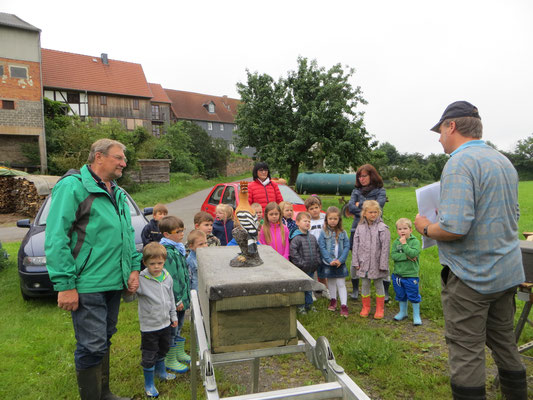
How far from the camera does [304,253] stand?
5.05 m

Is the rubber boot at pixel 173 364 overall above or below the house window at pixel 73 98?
below

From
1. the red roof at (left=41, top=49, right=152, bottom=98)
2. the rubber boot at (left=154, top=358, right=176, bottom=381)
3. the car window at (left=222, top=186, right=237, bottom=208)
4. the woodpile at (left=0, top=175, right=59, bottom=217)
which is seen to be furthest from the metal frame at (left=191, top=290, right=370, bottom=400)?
the red roof at (left=41, top=49, right=152, bottom=98)

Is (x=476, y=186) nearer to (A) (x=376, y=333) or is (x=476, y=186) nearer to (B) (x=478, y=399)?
(B) (x=478, y=399)

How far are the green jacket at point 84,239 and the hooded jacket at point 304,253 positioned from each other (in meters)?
2.56

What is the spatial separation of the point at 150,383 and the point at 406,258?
10.7 ft

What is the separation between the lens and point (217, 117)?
191 ft

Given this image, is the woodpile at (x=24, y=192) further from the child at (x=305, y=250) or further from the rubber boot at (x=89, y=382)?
the rubber boot at (x=89, y=382)

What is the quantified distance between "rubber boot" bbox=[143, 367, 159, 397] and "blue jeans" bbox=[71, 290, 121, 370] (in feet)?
1.91

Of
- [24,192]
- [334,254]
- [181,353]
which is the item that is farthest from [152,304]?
[24,192]

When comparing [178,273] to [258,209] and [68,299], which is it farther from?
[258,209]

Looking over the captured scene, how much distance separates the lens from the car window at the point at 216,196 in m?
8.97

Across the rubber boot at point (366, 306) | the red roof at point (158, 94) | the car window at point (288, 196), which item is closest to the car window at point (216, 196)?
the car window at point (288, 196)

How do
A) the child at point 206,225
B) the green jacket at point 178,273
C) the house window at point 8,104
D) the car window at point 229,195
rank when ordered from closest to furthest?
the green jacket at point 178,273 < the child at point 206,225 < the car window at point 229,195 < the house window at point 8,104

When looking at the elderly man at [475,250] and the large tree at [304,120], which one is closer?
the elderly man at [475,250]
